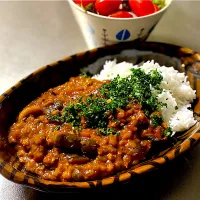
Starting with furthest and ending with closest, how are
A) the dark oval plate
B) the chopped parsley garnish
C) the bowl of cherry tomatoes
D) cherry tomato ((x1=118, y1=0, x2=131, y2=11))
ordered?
1. cherry tomato ((x1=118, y1=0, x2=131, y2=11))
2. the bowl of cherry tomatoes
3. the chopped parsley garnish
4. the dark oval plate

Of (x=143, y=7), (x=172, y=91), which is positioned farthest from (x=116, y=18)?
(x=172, y=91)

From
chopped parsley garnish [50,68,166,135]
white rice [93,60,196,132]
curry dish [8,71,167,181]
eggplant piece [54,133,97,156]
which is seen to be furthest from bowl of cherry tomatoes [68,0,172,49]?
eggplant piece [54,133,97,156]

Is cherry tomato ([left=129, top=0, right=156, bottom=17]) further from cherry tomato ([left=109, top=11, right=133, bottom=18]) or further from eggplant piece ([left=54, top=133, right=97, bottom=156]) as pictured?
eggplant piece ([left=54, top=133, right=97, bottom=156])

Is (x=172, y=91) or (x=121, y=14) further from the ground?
(x=121, y=14)

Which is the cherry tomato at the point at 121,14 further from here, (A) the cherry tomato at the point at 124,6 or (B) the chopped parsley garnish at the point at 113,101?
(B) the chopped parsley garnish at the point at 113,101

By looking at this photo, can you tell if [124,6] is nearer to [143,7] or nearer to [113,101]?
[143,7]

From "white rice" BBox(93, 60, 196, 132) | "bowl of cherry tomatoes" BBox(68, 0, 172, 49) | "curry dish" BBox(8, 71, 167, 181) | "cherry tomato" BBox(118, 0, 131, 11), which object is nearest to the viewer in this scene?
"curry dish" BBox(8, 71, 167, 181)
